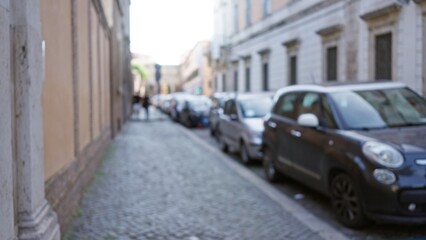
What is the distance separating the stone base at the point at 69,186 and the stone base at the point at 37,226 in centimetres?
66

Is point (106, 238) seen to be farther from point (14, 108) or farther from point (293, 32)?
point (293, 32)

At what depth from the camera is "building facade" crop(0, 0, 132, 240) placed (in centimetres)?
349

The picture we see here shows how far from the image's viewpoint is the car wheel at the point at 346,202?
6051mm

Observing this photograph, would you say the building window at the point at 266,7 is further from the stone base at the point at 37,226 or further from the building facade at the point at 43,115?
the stone base at the point at 37,226

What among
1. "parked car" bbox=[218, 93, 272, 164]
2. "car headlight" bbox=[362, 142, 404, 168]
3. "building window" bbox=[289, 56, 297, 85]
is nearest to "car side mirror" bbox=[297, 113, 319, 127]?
"car headlight" bbox=[362, 142, 404, 168]

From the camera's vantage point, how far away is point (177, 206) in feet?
24.4

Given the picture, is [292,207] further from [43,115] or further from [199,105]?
[199,105]

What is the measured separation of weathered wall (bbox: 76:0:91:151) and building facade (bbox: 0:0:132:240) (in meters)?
0.01

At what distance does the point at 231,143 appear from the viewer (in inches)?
520

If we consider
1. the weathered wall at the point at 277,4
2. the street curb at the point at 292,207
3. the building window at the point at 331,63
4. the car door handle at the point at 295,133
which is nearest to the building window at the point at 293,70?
the weathered wall at the point at 277,4

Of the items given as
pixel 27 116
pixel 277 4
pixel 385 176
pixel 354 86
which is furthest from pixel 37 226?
pixel 277 4

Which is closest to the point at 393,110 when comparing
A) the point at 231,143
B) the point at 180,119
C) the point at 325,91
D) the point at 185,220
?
the point at 325,91

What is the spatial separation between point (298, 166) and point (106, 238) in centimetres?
312

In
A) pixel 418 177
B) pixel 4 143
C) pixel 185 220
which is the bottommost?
pixel 185 220
